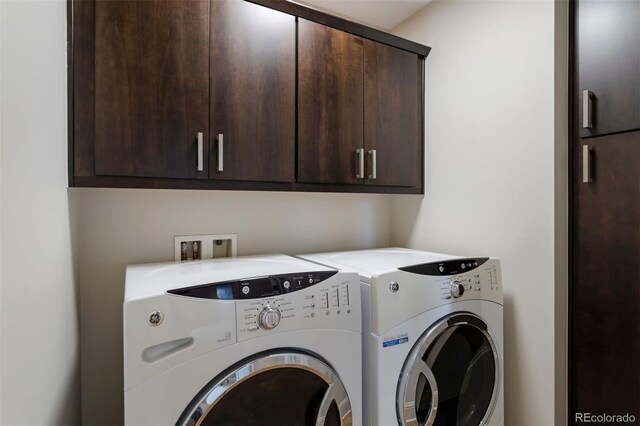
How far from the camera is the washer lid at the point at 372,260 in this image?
1.23 meters

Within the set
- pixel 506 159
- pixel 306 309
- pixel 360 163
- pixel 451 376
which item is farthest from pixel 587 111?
pixel 306 309

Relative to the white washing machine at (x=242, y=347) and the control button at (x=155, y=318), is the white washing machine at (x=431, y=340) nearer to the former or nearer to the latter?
the white washing machine at (x=242, y=347)

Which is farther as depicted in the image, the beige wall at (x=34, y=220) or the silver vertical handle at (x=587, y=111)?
the silver vertical handle at (x=587, y=111)

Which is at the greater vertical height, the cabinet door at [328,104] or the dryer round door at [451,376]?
the cabinet door at [328,104]

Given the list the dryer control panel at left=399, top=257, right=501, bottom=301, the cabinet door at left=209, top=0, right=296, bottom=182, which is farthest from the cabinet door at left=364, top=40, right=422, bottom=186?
the dryer control panel at left=399, top=257, right=501, bottom=301

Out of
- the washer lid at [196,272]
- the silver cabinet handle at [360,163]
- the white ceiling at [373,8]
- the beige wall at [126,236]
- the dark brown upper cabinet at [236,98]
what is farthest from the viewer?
the white ceiling at [373,8]

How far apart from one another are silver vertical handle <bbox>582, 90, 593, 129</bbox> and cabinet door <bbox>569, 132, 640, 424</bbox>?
65 millimetres

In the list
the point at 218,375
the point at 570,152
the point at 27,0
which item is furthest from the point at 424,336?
the point at 27,0

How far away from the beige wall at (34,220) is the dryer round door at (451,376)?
Result: 102cm

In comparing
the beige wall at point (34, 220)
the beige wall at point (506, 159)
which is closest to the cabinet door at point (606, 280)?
the beige wall at point (506, 159)

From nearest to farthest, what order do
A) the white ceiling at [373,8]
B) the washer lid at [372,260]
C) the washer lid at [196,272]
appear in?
the washer lid at [196,272]
the washer lid at [372,260]
the white ceiling at [373,8]

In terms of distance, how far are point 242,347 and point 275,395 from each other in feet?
0.61

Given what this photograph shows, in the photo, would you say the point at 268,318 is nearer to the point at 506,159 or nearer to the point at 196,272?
the point at 196,272

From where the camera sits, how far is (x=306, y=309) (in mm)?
1017
